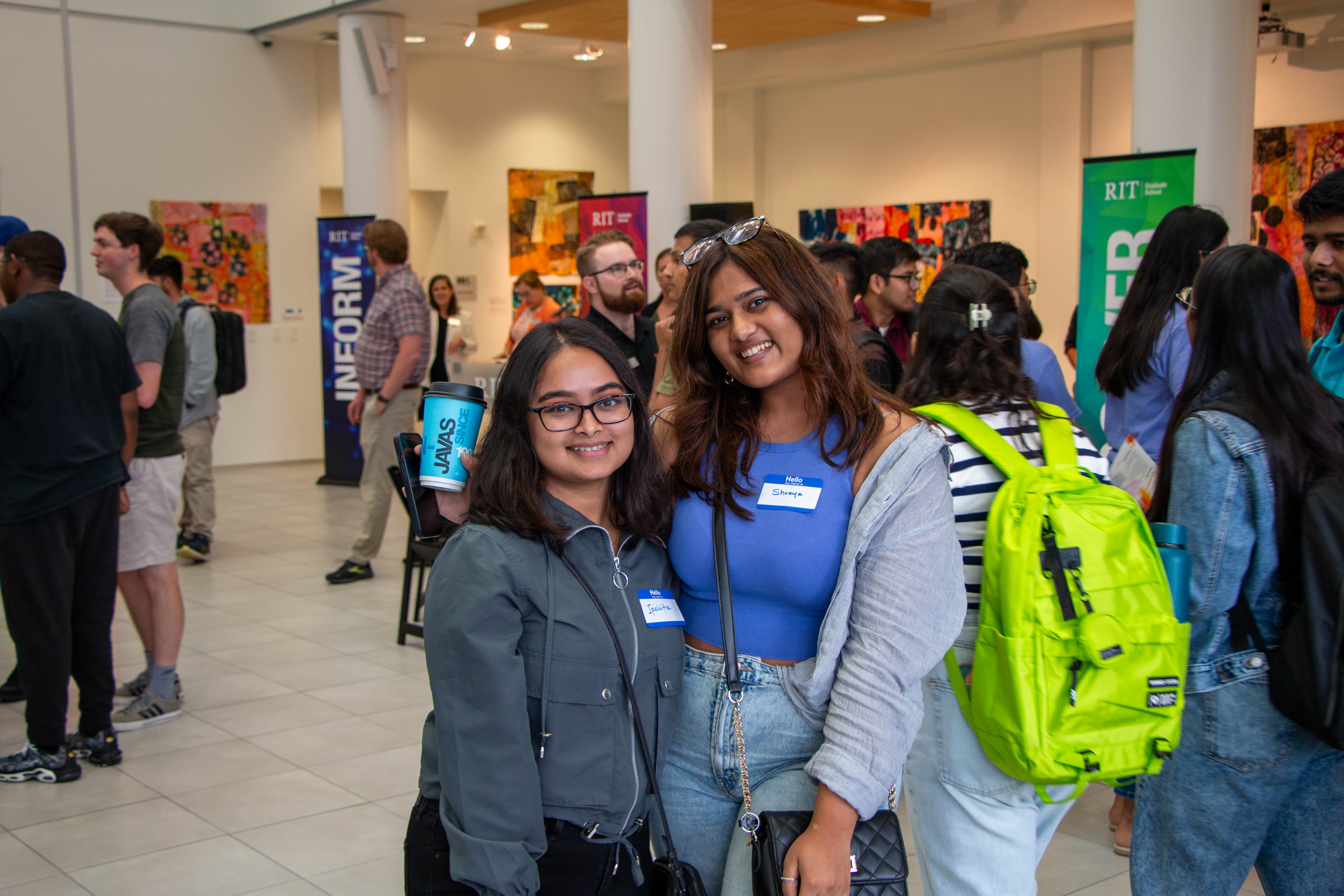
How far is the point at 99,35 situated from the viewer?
10.1 meters

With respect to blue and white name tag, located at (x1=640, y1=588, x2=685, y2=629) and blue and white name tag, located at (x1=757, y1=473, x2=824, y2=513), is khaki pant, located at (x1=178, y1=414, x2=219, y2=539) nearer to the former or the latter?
blue and white name tag, located at (x1=640, y1=588, x2=685, y2=629)

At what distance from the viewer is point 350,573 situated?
659 centimetres

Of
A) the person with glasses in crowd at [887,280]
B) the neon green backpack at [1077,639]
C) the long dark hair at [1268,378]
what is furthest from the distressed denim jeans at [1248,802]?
the person with glasses in crowd at [887,280]

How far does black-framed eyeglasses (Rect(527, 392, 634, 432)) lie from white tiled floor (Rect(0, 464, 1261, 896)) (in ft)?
6.26

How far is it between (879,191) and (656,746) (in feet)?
36.5

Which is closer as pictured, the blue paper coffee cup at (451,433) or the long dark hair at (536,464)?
the long dark hair at (536,464)

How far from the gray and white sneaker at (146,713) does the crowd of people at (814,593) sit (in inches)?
117

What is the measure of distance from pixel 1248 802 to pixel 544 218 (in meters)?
12.1

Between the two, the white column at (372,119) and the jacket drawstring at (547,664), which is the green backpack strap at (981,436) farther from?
the white column at (372,119)

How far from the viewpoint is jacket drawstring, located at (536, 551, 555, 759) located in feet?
5.26

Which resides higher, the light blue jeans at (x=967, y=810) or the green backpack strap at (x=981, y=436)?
the green backpack strap at (x=981, y=436)

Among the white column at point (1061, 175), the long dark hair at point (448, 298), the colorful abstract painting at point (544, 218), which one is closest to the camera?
the white column at point (1061, 175)

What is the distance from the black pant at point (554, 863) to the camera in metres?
1.65

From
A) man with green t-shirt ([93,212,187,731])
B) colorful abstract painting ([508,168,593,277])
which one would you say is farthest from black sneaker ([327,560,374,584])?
colorful abstract painting ([508,168,593,277])
